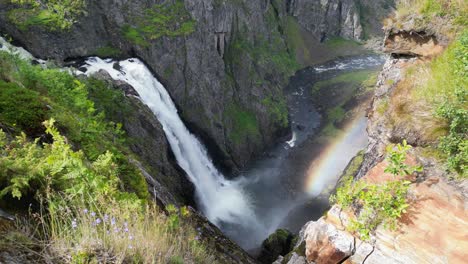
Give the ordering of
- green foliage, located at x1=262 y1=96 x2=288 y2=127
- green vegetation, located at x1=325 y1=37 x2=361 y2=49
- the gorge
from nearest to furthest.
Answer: the gorge
green foliage, located at x1=262 y1=96 x2=288 y2=127
green vegetation, located at x1=325 y1=37 x2=361 y2=49

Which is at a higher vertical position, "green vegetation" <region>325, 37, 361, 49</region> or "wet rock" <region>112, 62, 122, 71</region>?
"wet rock" <region>112, 62, 122, 71</region>

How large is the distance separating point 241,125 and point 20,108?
3230 cm

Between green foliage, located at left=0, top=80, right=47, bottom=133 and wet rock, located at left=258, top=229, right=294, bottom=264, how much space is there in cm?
1824

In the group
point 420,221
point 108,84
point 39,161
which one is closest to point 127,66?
point 108,84

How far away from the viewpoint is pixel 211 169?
32.1 meters

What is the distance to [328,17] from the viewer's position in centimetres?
8250

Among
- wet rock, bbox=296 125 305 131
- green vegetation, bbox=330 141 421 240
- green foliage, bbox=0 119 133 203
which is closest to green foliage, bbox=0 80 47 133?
green foliage, bbox=0 119 133 203

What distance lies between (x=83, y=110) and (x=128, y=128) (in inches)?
295

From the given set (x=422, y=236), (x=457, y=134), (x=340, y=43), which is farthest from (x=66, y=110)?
(x=340, y=43)

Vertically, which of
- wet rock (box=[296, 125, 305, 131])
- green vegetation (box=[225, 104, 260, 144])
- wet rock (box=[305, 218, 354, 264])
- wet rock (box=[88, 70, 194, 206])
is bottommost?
wet rock (box=[296, 125, 305, 131])

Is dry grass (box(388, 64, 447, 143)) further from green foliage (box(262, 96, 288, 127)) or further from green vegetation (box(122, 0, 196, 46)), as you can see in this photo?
green foliage (box(262, 96, 288, 127))

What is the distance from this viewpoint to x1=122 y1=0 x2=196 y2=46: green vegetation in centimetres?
2969

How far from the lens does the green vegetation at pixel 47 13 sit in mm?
22664

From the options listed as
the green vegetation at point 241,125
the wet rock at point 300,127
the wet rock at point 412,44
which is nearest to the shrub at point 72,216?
the wet rock at point 412,44
